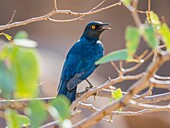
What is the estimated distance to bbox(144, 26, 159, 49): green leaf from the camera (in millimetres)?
1049

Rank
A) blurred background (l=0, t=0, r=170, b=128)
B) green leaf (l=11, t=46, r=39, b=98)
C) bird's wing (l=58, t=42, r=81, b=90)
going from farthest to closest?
blurred background (l=0, t=0, r=170, b=128), bird's wing (l=58, t=42, r=81, b=90), green leaf (l=11, t=46, r=39, b=98)

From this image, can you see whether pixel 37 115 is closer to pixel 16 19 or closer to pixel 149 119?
pixel 149 119

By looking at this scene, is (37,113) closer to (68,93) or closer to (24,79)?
(24,79)

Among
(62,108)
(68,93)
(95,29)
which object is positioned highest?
(62,108)

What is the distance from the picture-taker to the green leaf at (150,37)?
3.44 feet

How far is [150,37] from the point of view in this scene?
106cm

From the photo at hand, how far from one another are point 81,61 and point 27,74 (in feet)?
9.33

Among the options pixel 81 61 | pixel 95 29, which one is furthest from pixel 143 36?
pixel 95 29

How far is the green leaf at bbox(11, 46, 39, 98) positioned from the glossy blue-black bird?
2357 millimetres

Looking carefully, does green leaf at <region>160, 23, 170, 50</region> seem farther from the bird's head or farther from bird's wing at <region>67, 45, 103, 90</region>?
the bird's head

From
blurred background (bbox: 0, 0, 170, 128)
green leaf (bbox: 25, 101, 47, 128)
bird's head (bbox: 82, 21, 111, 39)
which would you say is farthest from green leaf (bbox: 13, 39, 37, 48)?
blurred background (bbox: 0, 0, 170, 128)

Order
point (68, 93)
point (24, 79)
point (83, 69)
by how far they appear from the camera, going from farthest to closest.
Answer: point (83, 69) → point (68, 93) → point (24, 79)

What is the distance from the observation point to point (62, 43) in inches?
338

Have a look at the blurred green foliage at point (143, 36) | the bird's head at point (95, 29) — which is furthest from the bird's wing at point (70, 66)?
the blurred green foliage at point (143, 36)
